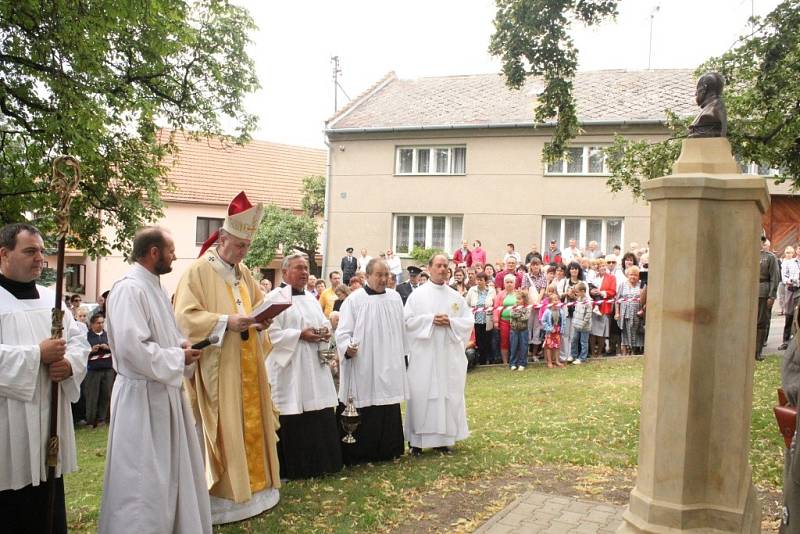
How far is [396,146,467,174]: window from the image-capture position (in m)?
25.5

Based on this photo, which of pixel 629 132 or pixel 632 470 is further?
pixel 629 132

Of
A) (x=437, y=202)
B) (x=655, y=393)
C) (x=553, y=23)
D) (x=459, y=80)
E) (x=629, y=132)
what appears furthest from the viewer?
(x=459, y=80)

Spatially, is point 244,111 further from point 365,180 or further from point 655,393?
point 655,393

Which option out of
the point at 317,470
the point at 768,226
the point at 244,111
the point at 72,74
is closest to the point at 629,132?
the point at 768,226

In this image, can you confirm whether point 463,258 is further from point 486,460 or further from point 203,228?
point 203,228

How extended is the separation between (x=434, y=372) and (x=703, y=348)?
3.97 metres

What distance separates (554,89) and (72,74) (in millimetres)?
6893

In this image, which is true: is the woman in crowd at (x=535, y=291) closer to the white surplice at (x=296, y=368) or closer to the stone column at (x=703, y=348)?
the white surplice at (x=296, y=368)

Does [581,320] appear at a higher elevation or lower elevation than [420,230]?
lower

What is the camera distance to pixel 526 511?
230 inches

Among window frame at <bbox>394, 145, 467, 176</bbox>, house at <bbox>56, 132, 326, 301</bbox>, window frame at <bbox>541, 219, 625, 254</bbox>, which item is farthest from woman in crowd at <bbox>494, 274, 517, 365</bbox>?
house at <bbox>56, 132, 326, 301</bbox>

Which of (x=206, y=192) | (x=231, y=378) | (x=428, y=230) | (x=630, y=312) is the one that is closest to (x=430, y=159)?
(x=428, y=230)

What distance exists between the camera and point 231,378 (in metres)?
5.82

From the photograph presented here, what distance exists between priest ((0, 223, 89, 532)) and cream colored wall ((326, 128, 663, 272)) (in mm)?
19447
